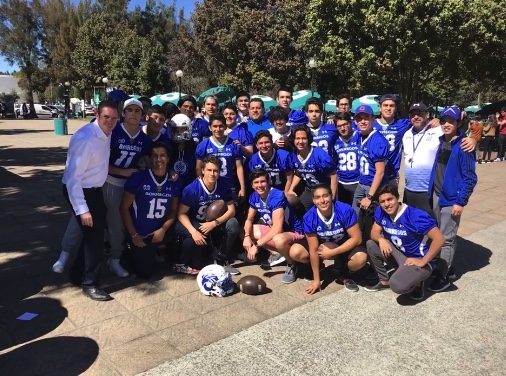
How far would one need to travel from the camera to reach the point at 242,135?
18.4 ft

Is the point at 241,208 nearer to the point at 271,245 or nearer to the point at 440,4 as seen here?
the point at 271,245

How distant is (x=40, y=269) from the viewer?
4.84 meters

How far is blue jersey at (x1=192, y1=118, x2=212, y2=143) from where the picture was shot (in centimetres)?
587

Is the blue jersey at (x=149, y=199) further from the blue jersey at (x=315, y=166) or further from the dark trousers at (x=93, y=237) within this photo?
the blue jersey at (x=315, y=166)

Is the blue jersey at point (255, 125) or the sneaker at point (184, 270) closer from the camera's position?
the sneaker at point (184, 270)

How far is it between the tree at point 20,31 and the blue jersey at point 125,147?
51.4 m

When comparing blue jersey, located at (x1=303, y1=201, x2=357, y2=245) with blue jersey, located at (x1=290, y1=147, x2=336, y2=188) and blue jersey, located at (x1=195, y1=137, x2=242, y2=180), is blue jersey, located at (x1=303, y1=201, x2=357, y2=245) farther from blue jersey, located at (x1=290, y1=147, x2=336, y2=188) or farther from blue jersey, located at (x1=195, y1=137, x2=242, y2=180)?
blue jersey, located at (x1=195, y1=137, x2=242, y2=180)

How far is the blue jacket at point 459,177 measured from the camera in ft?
14.4

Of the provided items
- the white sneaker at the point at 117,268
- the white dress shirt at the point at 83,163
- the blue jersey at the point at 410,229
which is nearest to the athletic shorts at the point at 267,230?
the blue jersey at the point at 410,229

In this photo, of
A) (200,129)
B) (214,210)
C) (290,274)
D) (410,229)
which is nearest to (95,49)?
(200,129)

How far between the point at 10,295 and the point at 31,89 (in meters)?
58.5

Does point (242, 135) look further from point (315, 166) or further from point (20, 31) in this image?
point (20, 31)

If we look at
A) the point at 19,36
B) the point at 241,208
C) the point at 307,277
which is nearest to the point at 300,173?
the point at 241,208

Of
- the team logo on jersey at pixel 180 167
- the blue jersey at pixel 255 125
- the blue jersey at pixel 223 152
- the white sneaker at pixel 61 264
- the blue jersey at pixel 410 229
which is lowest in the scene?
the white sneaker at pixel 61 264
